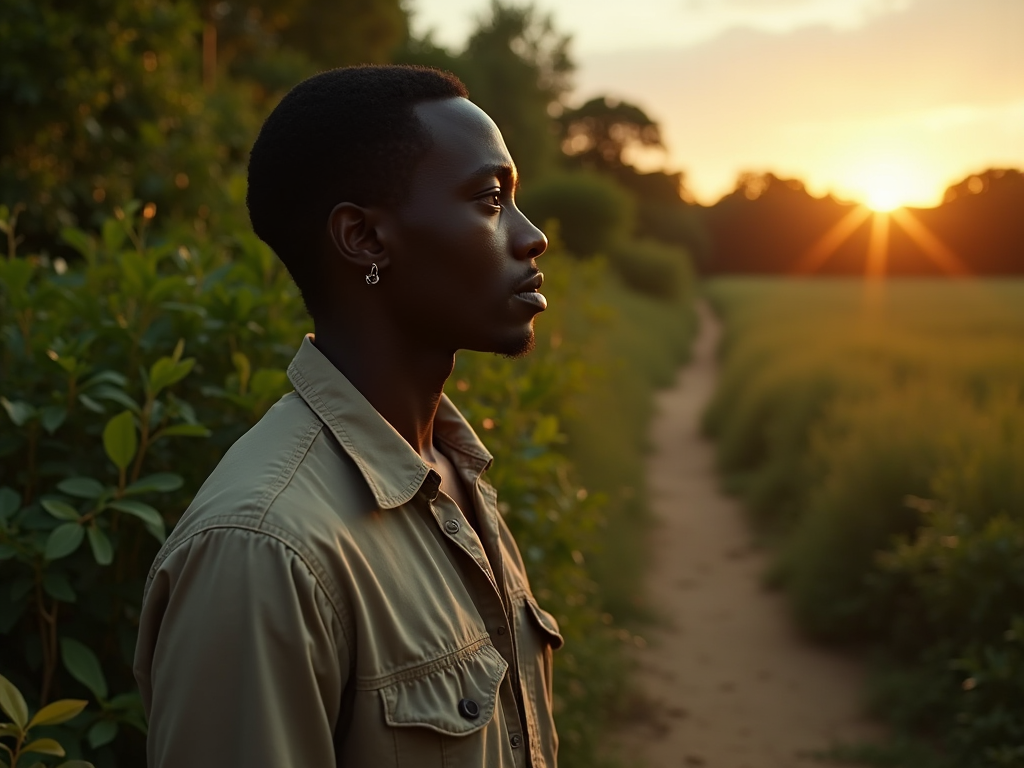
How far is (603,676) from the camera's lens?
462 centimetres

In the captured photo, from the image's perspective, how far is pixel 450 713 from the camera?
1.28 meters

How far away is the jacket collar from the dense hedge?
1.58 feet

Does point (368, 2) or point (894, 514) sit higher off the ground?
point (368, 2)

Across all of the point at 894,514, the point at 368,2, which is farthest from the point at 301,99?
the point at 368,2

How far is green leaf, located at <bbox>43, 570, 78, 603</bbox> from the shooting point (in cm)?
179

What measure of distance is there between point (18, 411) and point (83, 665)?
530mm

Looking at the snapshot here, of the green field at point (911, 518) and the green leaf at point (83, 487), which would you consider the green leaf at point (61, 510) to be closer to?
the green leaf at point (83, 487)

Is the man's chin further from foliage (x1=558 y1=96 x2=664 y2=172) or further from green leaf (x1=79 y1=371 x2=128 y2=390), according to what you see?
foliage (x1=558 y1=96 x2=664 y2=172)

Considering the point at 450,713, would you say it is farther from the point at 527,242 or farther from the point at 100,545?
the point at 100,545

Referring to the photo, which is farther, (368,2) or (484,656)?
(368,2)

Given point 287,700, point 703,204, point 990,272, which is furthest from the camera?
point 703,204

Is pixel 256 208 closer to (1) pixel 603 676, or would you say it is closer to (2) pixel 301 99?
(2) pixel 301 99

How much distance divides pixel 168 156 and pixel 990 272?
22.7 ft

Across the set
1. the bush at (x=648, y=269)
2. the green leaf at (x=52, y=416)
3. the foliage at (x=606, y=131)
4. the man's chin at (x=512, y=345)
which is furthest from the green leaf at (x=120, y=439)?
the foliage at (x=606, y=131)
